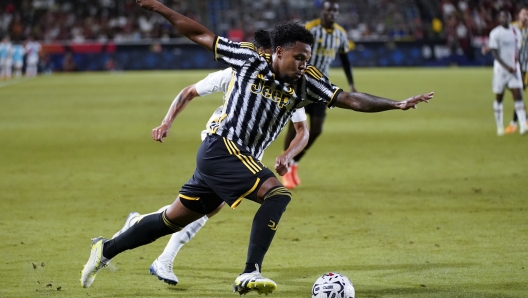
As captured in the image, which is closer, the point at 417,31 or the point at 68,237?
the point at 68,237

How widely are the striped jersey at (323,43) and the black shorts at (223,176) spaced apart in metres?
6.28

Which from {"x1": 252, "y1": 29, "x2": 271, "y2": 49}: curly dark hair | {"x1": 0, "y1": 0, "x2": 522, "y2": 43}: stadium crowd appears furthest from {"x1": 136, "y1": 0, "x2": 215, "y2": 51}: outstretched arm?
{"x1": 0, "y1": 0, "x2": 522, "y2": 43}: stadium crowd

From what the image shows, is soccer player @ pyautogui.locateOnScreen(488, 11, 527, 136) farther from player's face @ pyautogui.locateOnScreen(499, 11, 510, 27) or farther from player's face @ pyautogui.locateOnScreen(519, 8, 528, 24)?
player's face @ pyautogui.locateOnScreen(519, 8, 528, 24)

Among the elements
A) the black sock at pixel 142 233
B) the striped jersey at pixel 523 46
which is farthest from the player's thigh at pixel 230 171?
the striped jersey at pixel 523 46

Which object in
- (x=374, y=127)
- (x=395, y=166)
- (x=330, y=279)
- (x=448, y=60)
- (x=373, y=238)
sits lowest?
(x=448, y=60)

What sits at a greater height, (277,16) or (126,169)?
(126,169)

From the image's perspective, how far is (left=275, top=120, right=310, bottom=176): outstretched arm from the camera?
5.70 meters

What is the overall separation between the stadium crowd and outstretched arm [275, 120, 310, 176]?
131ft

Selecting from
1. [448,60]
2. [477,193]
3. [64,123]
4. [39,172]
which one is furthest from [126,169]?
[448,60]

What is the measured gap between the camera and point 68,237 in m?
8.34

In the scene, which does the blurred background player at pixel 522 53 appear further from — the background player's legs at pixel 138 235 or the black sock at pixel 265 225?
the black sock at pixel 265 225

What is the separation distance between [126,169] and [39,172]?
142cm

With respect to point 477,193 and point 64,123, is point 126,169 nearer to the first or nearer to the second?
point 477,193

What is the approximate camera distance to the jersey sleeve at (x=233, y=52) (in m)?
5.61
